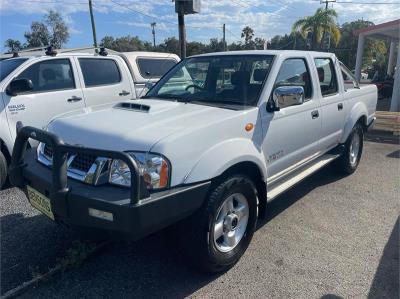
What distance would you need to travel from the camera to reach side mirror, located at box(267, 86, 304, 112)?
3357 mm

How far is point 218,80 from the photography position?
393 cm

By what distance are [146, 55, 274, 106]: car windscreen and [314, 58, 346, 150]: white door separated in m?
1.20

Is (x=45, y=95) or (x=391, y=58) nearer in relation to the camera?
(x=45, y=95)

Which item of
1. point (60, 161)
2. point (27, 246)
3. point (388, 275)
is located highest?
point (60, 161)

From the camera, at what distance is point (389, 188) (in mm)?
5227

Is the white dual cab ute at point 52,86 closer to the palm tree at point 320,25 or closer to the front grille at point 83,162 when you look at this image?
the front grille at point 83,162

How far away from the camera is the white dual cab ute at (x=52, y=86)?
16.8 ft

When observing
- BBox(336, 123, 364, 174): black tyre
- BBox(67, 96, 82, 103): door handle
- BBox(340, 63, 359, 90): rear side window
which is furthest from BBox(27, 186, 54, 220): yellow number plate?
BBox(340, 63, 359, 90): rear side window

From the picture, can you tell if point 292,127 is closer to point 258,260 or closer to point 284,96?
point 284,96

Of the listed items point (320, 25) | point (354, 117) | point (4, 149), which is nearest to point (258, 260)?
point (354, 117)

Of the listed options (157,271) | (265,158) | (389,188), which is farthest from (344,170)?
(157,271)

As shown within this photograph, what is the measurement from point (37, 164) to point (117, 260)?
43.8 inches

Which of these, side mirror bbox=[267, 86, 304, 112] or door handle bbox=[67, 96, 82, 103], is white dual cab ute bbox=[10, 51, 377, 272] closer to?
side mirror bbox=[267, 86, 304, 112]

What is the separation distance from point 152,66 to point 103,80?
6.25 feet
